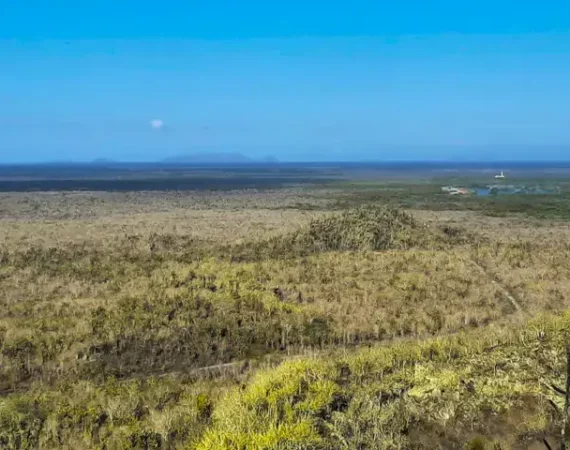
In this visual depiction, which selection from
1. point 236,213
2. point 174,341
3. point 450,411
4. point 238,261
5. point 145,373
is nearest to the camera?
point 450,411

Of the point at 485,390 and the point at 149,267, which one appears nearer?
the point at 485,390

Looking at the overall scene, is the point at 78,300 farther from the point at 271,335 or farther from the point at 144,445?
the point at 144,445

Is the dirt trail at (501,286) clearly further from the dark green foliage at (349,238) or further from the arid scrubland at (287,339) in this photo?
the dark green foliage at (349,238)

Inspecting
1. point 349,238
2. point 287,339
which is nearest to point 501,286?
point 349,238

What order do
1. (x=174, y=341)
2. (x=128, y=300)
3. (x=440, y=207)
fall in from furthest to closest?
(x=440, y=207), (x=128, y=300), (x=174, y=341)

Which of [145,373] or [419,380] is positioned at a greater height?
[419,380]

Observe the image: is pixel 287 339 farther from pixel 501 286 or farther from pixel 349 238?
pixel 349 238

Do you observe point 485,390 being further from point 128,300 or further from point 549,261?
point 549,261

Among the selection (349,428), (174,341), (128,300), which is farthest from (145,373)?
(349,428)

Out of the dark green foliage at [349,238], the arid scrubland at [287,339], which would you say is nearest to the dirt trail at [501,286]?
the arid scrubland at [287,339]
